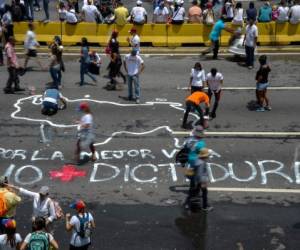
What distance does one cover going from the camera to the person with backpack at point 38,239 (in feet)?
36.8

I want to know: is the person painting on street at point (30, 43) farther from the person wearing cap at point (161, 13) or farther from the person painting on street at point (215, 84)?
the person painting on street at point (215, 84)

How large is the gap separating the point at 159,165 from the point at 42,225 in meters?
5.88

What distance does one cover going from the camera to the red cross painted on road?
1627cm

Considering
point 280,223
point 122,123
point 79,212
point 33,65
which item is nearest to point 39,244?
point 79,212

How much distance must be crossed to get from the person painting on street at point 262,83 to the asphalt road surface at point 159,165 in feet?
1.38

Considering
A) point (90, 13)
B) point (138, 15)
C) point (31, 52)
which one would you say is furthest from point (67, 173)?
point (90, 13)

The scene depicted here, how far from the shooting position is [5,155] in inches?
690

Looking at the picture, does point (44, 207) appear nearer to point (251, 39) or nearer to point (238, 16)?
point (251, 39)

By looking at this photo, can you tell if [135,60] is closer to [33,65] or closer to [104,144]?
[104,144]

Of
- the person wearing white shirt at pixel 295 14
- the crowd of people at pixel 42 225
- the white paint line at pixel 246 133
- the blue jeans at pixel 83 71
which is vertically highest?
the person wearing white shirt at pixel 295 14

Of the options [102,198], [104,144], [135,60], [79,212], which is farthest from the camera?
[135,60]

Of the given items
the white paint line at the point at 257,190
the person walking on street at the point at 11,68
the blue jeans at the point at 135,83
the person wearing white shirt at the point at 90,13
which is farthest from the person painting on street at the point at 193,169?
the person wearing white shirt at the point at 90,13

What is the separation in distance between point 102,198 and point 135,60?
6801 mm

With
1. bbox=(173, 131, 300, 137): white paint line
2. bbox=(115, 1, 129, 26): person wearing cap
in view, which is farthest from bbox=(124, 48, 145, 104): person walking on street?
bbox=(115, 1, 129, 26): person wearing cap
